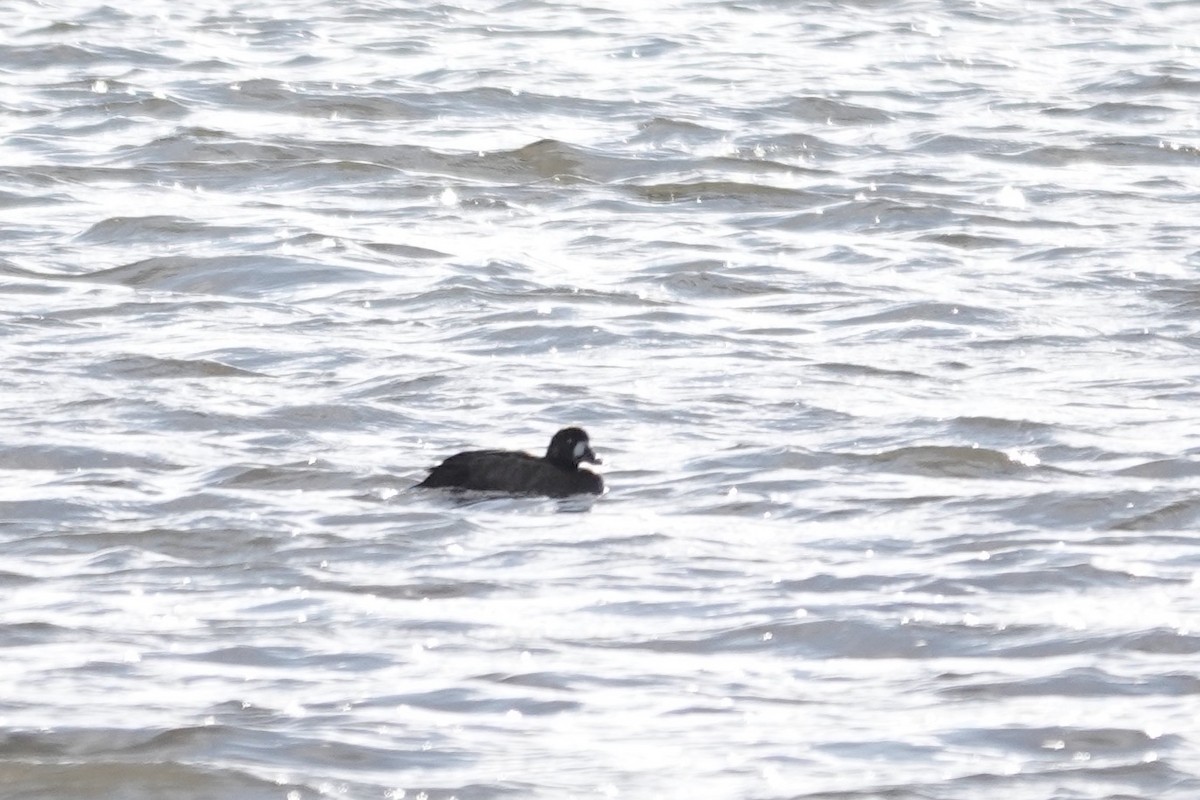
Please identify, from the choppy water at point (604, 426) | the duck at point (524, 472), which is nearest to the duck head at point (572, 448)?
the duck at point (524, 472)

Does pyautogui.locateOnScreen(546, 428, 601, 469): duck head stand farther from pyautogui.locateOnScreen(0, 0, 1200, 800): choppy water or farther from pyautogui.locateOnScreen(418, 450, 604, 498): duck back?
pyautogui.locateOnScreen(0, 0, 1200, 800): choppy water

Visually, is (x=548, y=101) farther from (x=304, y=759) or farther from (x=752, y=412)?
(x=304, y=759)


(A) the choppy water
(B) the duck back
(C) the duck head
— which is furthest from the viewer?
(C) the duck head

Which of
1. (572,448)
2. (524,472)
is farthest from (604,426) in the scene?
(524,472)

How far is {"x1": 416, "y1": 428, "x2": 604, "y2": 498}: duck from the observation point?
10070 millimetres

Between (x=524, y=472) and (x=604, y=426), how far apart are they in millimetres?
1438

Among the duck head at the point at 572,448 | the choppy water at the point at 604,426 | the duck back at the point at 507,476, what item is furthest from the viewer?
the duck head at the point at 572,448

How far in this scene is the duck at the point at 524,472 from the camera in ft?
33.0

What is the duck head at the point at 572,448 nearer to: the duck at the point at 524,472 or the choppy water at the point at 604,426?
the duck at the point at 524,472

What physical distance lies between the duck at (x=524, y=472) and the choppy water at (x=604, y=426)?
0.31ft

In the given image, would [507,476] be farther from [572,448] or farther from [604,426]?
[604,426]

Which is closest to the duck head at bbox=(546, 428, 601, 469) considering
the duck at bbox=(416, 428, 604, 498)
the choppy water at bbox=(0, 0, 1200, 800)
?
the duck at bbox=(416, 428, 604, 498)

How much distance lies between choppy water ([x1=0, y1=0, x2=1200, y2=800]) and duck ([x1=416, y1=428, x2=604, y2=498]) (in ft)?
0.31

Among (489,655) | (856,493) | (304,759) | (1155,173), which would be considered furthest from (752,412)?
(1155,173)
